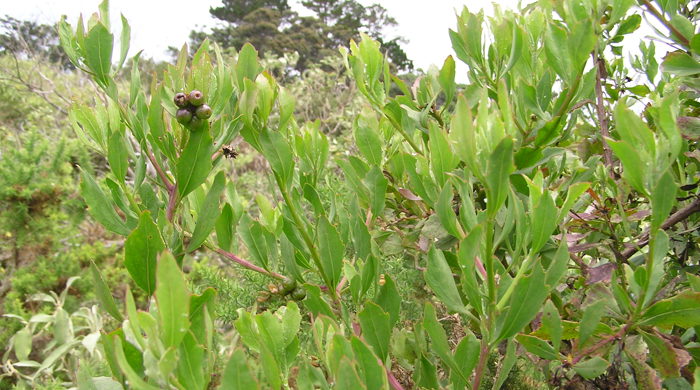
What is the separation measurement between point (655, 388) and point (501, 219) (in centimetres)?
29

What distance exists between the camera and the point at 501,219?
29.4 inches

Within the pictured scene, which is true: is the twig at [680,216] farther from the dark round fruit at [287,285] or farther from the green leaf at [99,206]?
the green leaf at [99,206]

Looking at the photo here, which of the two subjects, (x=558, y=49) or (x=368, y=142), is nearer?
(x=558, y=49)

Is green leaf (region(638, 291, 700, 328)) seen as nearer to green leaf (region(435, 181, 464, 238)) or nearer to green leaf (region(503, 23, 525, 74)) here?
green leaf (region(435, 181, 464, 238))

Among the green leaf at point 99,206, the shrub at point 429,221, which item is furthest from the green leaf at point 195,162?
the green leaf at point 99,206

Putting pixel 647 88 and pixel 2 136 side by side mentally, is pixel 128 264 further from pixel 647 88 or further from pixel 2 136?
pixel 2 136

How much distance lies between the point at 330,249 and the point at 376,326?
0.14 m

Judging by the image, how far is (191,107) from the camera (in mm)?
647

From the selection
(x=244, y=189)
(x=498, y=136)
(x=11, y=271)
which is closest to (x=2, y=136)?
(x=244, y=189)

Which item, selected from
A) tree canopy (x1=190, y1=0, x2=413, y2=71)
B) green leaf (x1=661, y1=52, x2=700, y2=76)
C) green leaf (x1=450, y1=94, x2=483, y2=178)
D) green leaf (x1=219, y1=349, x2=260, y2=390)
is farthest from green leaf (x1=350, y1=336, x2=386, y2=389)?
tree canopy (x1=190, y1=0, x2=413, y2=71)

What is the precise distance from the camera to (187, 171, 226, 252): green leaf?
65 centimetres

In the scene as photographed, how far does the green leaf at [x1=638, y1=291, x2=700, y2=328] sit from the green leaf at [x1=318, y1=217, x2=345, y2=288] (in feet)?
1.27

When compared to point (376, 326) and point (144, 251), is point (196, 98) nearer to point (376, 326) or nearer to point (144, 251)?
point (144, 251)

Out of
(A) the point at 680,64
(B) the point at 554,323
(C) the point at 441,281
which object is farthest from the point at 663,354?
(A) the point at 680,64
